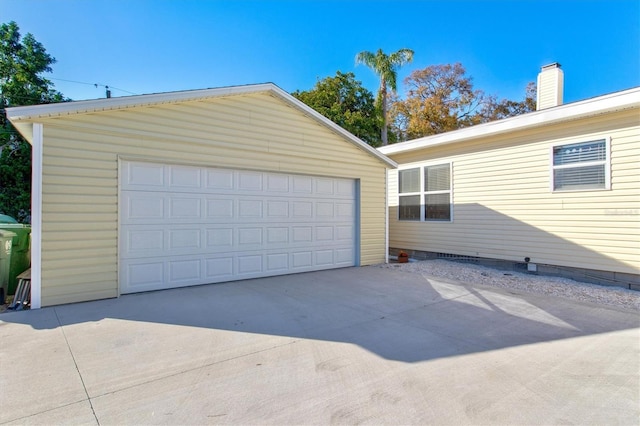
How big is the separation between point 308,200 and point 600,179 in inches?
235

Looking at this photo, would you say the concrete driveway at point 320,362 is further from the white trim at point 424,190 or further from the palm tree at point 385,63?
the palm tree at point 385,63

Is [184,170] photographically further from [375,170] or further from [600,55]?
[600,55]

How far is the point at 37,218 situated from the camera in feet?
15.4

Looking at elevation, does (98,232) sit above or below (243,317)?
above

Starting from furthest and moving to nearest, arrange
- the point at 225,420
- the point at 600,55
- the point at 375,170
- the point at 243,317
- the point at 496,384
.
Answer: the point at 600,55 < the point at 375,170 < the point at 243,317 < the point at 496,384 < the point at 225,420

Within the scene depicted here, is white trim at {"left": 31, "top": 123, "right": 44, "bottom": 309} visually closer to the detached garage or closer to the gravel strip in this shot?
the detached garage

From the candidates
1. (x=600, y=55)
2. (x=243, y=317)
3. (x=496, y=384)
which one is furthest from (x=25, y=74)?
(x=600, y=55)

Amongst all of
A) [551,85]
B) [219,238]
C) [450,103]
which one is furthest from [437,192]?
[450,103]

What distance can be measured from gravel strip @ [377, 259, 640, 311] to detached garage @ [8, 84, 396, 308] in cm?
168

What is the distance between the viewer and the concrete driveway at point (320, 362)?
2.29 m

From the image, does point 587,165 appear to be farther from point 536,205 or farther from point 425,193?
point 425,193

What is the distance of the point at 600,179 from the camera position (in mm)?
6449

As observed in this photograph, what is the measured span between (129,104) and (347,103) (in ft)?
57.4

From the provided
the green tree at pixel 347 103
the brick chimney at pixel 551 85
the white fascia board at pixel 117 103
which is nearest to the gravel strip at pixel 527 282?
the brick chimney at pixel 551 85
